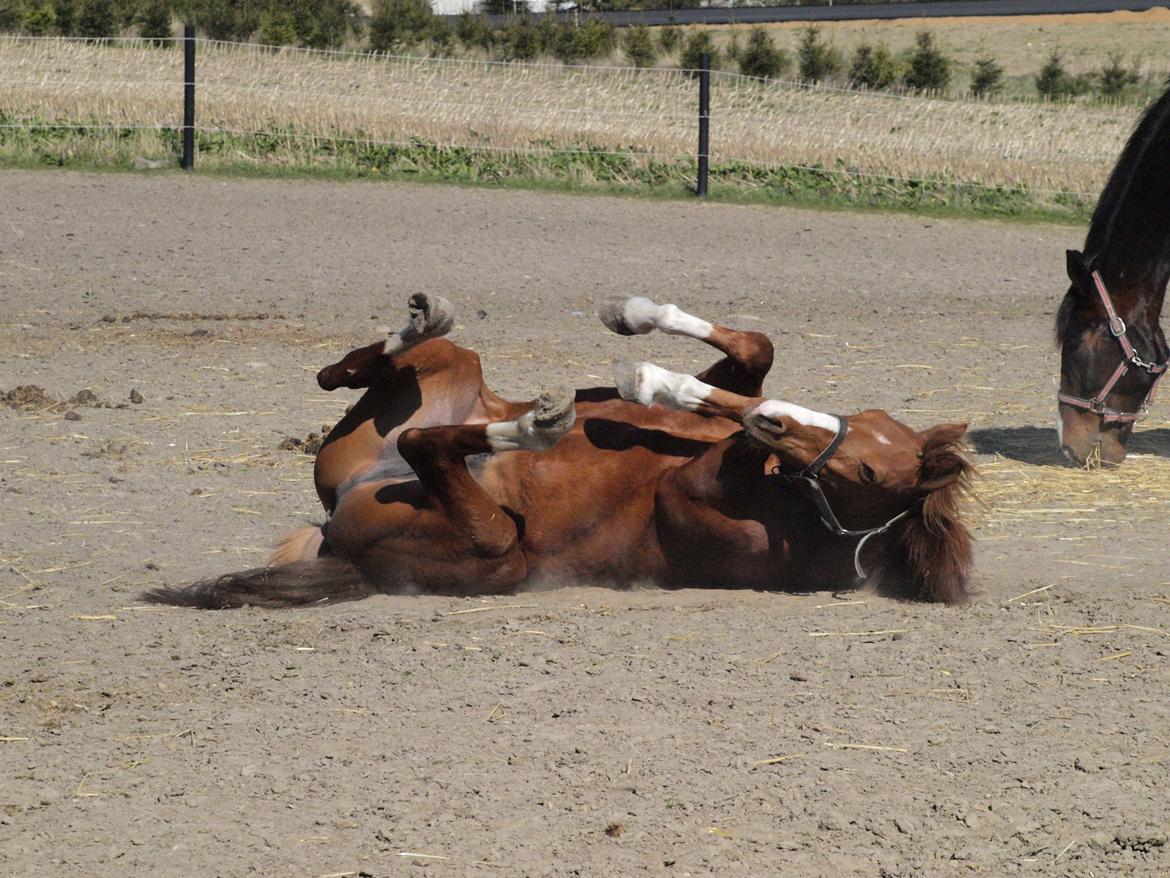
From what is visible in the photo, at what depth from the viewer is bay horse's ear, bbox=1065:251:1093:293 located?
6.40m

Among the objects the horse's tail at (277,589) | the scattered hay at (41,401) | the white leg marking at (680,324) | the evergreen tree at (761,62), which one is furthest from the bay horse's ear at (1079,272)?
the evergreen tree at (761,62)

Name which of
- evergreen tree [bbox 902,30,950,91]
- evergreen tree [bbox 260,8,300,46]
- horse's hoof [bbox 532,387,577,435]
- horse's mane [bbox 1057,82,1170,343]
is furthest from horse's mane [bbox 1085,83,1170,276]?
evergreen tree [bbox 902,30,950,91]

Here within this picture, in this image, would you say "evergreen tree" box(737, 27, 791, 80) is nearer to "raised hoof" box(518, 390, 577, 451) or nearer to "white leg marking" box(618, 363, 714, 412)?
"white leg marking" box(618, 363, 714, 412)

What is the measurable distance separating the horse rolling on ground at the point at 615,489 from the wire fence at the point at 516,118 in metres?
11.9

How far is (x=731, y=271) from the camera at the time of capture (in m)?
11.9

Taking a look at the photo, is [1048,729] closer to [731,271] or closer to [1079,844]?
[1079,844]

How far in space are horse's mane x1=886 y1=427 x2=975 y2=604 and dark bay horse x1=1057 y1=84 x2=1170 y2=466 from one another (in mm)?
2184

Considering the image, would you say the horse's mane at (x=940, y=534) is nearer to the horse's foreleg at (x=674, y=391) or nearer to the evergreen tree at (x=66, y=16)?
the horse's foreleg at (x=674, y=391)

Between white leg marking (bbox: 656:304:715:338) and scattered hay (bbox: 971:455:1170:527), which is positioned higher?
white leg marking (bbox: 656:304:715:338)

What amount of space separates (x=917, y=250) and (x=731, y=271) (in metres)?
2.46

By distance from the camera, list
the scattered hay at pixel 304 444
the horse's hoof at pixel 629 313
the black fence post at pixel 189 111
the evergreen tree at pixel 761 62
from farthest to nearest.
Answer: the evergreen tree at pixel 761 62
the black fence post at pixel 189 111
the scattered hay at pixel 304 444
the horse's hoof at pixel 629 313

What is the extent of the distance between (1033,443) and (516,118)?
461 inches

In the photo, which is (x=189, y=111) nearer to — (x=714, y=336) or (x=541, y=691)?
(x=714, y=336)

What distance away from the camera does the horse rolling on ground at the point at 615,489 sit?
422 cm
